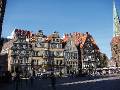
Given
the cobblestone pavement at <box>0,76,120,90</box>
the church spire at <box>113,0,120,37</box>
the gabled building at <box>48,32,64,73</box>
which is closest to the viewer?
the cobblestone pavement at <box>0,76,120,90</box>

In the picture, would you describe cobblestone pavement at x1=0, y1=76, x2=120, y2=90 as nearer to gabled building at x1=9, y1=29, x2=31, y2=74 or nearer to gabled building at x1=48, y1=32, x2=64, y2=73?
gabled building at x1=9, y1=29, x2=31, y2=74

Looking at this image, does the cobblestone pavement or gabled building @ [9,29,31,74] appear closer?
the cobblestone pavement

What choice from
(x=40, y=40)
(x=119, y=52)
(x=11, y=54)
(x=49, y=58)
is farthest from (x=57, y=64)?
(x=119, y=52)

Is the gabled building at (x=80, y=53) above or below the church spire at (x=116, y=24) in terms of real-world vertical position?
below

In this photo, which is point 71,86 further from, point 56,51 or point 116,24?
point 116,24

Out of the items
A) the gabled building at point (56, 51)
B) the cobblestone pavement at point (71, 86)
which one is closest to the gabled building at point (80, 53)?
the gabled building at point (56, 51)

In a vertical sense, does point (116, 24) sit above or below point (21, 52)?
above

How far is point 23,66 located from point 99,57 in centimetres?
3020

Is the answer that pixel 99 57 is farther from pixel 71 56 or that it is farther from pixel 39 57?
pixel 39 57

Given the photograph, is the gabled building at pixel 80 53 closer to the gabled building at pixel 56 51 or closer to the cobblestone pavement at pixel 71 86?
the gabled building at pixel 56 51

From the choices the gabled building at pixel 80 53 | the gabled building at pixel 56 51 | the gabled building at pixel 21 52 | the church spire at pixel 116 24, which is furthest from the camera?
the church spire at pixel 116 24

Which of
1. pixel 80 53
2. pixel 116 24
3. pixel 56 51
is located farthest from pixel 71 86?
pixel 116 24

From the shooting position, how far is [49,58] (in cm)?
9350

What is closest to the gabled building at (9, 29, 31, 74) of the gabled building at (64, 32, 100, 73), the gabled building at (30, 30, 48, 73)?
the gabled building at (30, 30, 48, 73)
